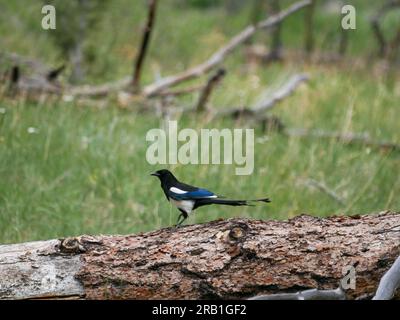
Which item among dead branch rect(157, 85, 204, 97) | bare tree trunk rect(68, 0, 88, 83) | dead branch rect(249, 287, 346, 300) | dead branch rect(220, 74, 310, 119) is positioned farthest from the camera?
bare tree trunk rect(68, 0, 88, 83)

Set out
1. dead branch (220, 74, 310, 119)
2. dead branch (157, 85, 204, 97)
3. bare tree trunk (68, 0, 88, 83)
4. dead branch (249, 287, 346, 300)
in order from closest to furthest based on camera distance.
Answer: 1. dead branch (249, 287, 346, 300)
2. dead branch (220, 74, 310, 119)
3. dead branch (157, 85, 204, 97)
4. bare tree trunk (68, 0, 88, 83)

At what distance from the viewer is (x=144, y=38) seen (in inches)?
309

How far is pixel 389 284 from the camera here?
2.74m

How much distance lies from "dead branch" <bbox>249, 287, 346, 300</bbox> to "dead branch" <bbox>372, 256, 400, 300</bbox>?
123mm

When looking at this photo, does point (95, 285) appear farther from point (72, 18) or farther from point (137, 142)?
point (72, 18)

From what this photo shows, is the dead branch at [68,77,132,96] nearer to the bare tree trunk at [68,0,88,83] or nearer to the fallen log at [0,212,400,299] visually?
the bare tree trunk at [68,0,88,83]

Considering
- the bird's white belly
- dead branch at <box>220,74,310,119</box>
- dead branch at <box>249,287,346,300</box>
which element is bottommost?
dead branch at <box>249,287,346,300</box>

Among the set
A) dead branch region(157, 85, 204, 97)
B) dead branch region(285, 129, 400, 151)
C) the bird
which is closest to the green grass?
dead branch region(285, 129, 400, 151)

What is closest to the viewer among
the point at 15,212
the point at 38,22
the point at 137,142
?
the point at 15,212

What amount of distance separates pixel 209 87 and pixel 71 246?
466cm

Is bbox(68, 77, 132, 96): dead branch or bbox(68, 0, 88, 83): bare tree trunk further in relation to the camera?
bbox(68, 0, 88, 83): bare tree trunk

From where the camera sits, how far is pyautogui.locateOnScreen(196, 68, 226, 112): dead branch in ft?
24.2

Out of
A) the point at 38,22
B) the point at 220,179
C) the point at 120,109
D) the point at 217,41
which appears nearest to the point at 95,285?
the point at 220,179
